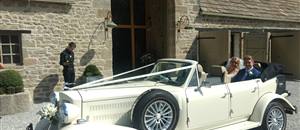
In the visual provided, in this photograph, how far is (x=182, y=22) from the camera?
1380cm

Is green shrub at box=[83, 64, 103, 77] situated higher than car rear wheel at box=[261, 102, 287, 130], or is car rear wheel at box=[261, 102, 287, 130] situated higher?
green shrub at box=[83, 64, 103, 77]

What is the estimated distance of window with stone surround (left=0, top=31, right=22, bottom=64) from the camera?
9.43 m

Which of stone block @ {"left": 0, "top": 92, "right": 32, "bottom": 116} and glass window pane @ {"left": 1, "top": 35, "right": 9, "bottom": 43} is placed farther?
glass window pane @ {"left": 1, "top": 35, "right": 9, "bottom": 43}

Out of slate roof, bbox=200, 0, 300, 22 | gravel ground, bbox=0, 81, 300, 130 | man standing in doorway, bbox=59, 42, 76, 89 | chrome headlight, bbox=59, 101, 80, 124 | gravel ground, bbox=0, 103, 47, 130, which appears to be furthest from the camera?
slate roof, bbox=200, 0, 300, 22

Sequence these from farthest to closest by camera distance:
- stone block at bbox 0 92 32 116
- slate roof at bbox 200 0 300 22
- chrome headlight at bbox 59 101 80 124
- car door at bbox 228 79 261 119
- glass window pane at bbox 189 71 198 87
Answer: slate roof at bbox 200 0 300 22
stone block at bbox 0 92 32 116
car door at bbox 228 79 261 119
glass window pane at bbox 189 71 198 87
chrome headlight at bbox 59 101 80 124

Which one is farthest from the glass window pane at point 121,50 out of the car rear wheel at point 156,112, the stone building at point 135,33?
the car rear wheel at point 156,112

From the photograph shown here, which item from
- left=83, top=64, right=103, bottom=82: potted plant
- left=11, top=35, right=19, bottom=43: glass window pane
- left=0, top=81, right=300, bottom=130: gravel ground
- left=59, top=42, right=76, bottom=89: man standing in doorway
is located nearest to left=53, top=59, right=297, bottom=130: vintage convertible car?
left=0, top=81, right=300, bottom=130: gravel ground

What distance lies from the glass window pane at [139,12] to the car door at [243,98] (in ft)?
30.9

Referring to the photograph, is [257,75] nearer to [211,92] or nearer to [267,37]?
[211,92]

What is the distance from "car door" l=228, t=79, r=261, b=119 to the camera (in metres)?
5.29

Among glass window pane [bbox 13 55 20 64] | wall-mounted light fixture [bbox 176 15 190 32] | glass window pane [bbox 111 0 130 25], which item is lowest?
glass window pane [bbox 13 55 20 64]

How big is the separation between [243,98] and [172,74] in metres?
1.30

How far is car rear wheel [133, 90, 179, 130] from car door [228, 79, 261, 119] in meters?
1.28

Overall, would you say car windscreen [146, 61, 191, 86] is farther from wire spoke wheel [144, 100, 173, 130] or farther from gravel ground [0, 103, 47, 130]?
gravel ground [0, 103, 47, 130]
